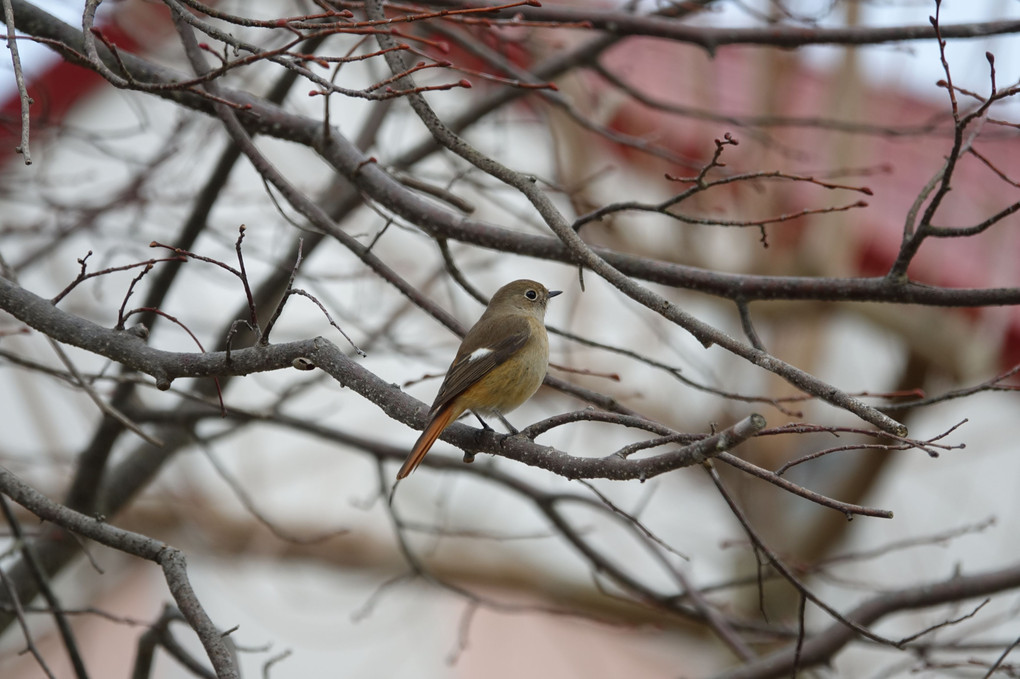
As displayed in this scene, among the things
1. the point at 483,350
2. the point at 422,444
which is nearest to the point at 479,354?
the point at 483,350

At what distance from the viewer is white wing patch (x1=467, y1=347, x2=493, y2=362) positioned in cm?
327

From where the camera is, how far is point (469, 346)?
3.38 meters

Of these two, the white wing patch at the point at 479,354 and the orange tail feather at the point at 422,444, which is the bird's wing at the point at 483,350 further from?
the orange tail feather at the point at 422,444

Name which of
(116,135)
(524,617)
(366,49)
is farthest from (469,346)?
(524,617)

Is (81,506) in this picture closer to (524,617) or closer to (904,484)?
(524,617)

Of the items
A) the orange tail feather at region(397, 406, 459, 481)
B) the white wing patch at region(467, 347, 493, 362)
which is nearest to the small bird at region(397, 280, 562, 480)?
the white wing patch at region(467, 347, 493, 362)

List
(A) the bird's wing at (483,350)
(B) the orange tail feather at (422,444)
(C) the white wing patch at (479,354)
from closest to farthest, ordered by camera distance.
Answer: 1. (B) the orange tail feather at (422,444)
2. (A) the bird's wing at (483,350)
3. (C) the white wing patch at (479,354)

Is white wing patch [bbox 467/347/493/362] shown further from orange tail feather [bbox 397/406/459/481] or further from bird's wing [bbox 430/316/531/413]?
orange tail feather [bbox 397/406/459/481]

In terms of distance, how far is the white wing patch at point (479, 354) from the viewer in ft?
10.7

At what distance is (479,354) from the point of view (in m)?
3.29

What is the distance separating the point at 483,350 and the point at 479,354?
45 millimetres

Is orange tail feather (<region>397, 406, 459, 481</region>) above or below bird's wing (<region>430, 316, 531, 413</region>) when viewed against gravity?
below

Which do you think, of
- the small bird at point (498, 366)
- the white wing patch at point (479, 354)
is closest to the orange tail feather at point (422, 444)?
the small bird at point (498, 366)

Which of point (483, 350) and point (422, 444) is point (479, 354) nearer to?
point (483, 350)
